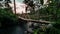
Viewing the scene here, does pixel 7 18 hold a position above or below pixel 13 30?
above

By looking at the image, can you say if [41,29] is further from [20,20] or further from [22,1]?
[22,1]

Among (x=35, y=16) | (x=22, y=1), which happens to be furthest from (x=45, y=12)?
(x=22, y=1)

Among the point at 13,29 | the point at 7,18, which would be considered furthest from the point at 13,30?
the point at 7,18

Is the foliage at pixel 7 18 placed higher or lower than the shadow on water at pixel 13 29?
higher

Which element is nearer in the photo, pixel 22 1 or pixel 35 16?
pixel 35 16

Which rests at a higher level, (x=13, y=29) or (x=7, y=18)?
(x=7, y=18)

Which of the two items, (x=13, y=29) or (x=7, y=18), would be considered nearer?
(x=7, y=18)

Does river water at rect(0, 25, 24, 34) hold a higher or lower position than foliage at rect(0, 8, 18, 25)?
lower

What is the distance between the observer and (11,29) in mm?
2789

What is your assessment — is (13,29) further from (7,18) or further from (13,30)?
(7,18)

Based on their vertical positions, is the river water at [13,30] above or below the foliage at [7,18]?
below

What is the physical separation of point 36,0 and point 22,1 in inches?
11.3

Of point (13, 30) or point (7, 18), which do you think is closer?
point (7, 18)

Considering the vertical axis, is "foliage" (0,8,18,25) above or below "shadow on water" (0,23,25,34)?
above
